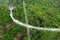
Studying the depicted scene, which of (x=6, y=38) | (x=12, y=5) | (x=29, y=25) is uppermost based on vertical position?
(x=12, y=5)

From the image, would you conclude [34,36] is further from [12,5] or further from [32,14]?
[12,5]

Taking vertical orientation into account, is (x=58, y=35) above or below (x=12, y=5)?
below

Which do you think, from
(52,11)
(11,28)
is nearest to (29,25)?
(11,28)

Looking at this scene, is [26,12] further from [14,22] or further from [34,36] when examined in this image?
[34,36]

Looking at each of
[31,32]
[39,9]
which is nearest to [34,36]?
[31,32]

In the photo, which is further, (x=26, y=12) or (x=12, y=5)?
(x=12, y=5)

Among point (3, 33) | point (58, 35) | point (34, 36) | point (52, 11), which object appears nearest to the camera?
point (58, 35)

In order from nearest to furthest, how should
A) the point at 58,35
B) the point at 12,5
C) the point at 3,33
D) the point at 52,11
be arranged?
the point at 58,35
the point at 3,33
the point at 52,11
the point at 12,5
